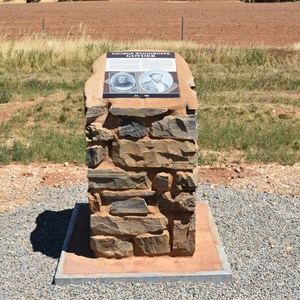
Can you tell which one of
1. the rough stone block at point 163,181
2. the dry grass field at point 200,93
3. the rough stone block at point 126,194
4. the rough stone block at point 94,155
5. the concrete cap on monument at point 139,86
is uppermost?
the concrete cap on monument at point 139,86

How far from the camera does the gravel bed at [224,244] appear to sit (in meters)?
5.66

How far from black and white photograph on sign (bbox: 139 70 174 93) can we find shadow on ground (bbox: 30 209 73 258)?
2.02 metres

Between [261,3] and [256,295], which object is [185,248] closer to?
[256,295]

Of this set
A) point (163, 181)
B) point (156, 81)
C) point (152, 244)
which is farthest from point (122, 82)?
point (152, 244)

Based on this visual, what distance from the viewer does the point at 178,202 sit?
5941 millimetres

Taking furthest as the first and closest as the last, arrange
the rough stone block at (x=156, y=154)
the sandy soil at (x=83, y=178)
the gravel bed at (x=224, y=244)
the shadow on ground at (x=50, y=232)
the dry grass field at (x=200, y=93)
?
the dry grass field at (x=200, y=93), the sandy soil at (x=83, y=178), the shadow on ground at (x=50, y=232), the rough stone block at (x=156, y=154), the gravel bed at (x=224, y=244)

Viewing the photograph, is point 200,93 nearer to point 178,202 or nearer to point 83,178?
point 83,178

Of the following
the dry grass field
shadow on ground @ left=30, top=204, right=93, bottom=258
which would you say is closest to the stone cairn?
shadow on ground @ left=30, top=204, right=93, bottom=258

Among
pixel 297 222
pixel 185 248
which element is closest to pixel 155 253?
pixel 185 248

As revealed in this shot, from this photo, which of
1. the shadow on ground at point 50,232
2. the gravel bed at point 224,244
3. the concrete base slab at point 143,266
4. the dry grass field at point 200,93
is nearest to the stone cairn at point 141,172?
the concrete base slab at point 143,266

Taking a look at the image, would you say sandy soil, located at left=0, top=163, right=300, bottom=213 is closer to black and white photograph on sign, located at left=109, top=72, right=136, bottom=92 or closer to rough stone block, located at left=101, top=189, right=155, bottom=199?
rough stone block, located at left=101, top=189, right=155, bottom=199

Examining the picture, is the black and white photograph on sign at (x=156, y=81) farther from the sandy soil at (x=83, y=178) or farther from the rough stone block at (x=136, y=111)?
the sandy soil at (x=83, y=178)

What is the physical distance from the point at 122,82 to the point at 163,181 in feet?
3.55

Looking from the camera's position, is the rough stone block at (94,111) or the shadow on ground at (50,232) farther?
the shadow on ground at (50,232)
